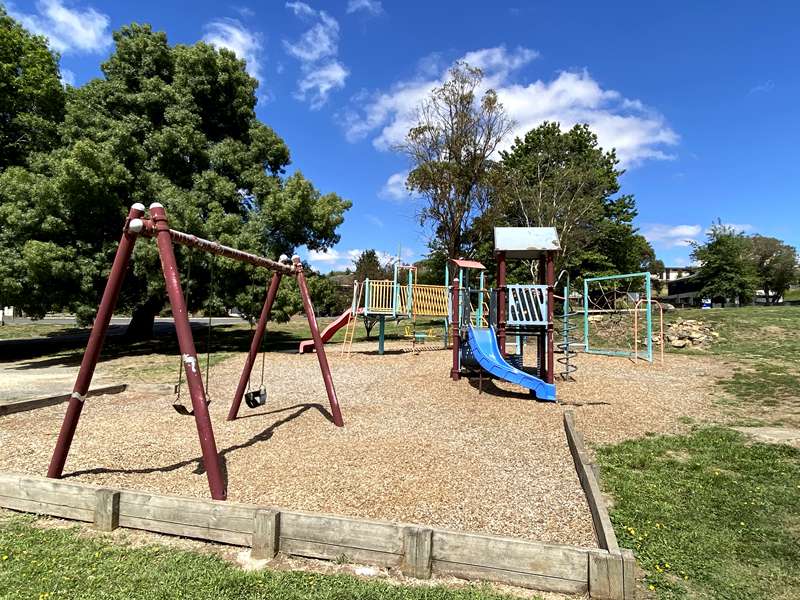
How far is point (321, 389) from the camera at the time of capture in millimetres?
10023

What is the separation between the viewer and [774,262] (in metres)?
61.3

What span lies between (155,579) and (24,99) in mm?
20747

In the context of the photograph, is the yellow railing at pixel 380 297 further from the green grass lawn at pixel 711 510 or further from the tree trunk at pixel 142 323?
the tree trunk at pixel 142 323

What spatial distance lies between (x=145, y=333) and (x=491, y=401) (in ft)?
60.7

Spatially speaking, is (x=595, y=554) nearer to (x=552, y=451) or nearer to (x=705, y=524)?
(x=705, y=524)

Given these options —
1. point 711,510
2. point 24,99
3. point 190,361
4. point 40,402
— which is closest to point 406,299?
point 40,402

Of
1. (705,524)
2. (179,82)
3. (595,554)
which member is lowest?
(705,524)

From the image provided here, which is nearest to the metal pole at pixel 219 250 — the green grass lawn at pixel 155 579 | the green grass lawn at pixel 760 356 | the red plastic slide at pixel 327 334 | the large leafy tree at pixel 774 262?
the green grass lawn at pixel 155 579

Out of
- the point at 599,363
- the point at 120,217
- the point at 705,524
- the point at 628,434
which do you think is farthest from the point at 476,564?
the point at 120,217

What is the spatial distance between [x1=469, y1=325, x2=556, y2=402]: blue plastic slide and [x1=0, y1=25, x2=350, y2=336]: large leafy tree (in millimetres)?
8704

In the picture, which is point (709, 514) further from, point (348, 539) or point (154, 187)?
point (154, 187)

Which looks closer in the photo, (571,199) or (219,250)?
(219,250)

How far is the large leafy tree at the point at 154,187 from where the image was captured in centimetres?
1390

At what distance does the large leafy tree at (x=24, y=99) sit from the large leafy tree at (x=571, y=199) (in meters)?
20.5
